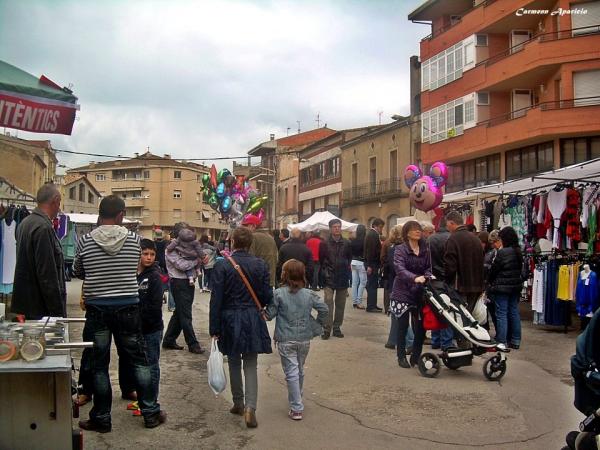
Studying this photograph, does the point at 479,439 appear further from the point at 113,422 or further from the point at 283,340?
the point at 113,422

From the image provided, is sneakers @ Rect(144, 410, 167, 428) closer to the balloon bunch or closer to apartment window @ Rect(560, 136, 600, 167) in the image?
the balloon bunch

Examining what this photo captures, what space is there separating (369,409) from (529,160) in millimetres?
22057

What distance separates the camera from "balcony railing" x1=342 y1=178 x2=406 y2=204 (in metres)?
37.4

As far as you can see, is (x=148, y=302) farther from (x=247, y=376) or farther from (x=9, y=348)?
(x=9, y=348)

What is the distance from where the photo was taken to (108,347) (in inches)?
204

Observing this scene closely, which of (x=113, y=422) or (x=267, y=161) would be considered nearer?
(x=113, y=422)

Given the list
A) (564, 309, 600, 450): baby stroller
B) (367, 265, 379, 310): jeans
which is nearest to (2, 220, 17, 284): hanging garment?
(367, 265, 379, 310): jeans

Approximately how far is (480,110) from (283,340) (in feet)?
81.8

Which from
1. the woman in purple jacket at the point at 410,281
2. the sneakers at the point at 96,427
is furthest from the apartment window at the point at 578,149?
the sneakers at the point at 96,427

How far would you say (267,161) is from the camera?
217 feet

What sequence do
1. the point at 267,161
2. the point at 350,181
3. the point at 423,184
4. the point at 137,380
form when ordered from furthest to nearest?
the point at 267,161 → the point at 350,181 → the point at 423,184 → the point at 137,380

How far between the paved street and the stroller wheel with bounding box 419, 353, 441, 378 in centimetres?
10

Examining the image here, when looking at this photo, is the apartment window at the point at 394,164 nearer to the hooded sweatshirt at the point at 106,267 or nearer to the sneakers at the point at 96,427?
the hooded sweatshirt at the point at 106,267

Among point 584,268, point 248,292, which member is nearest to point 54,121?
point 248,292
